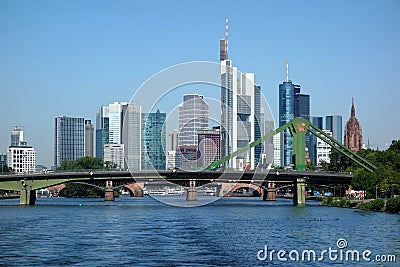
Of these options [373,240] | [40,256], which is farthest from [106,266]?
[373,240]

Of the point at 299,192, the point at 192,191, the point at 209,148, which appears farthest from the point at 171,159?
the point at 299,192

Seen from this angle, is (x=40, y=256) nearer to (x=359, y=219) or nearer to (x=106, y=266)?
(x=106, y=266)

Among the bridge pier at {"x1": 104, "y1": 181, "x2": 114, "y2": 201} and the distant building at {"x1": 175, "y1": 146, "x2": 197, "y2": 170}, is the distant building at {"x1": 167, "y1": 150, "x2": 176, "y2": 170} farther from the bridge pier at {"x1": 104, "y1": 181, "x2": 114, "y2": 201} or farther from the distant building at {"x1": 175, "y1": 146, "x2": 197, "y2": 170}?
the bridge pier at {"x1": 104, "y1": 181, "x2": 114, "y2": 201}

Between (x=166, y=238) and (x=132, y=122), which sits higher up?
(x=132, y=122)

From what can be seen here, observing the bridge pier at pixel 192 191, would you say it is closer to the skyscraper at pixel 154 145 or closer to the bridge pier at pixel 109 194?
the skyscraper at pixel 154 145

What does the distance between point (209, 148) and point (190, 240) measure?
75.2 meters

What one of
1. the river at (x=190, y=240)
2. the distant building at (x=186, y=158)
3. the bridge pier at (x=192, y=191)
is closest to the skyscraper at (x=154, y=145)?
the distant building at (x=186, y=158)

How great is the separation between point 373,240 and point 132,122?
11117 cm

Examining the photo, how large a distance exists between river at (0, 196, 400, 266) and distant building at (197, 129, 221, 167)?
35257mm

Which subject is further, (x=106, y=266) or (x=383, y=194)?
(x=383, y=194)

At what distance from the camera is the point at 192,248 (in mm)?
55812

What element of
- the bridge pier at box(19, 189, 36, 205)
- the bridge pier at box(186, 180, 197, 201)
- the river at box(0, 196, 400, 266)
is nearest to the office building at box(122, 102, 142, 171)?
the bridge pier at box(186, 180, 197, 201)

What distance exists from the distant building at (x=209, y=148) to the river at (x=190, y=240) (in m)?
35.3

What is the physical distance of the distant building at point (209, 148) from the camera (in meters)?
125
